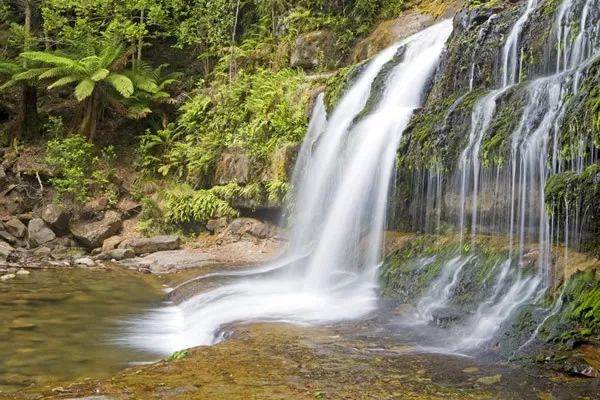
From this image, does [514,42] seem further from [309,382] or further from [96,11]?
[96,11]

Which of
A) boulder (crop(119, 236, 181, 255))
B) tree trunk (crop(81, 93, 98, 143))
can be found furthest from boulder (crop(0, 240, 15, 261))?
tree trunk (crop(81, 93, 98, 143))

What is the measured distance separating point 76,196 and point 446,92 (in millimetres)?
9885

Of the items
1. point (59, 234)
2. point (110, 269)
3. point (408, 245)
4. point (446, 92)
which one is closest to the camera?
point (408, 245)

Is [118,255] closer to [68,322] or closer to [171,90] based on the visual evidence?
[68,322]

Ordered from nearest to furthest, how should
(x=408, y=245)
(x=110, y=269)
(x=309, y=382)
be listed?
(x=309, y=382), (x=408, y=245), (x=110, y=269)

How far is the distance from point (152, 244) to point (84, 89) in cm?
508

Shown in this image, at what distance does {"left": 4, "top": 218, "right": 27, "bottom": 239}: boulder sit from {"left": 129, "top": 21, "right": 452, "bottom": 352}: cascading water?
6.69 meters

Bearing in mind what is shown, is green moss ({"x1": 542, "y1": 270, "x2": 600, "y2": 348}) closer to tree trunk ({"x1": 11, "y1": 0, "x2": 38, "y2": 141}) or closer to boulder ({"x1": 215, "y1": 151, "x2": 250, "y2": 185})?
boulder ({"x1": 215, "y1": 151, "x2": 250, "y2": 185})

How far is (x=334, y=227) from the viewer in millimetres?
9805

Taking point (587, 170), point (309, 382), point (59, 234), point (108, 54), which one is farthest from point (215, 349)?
point (108, 54)

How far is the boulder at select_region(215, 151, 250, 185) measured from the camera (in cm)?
1356

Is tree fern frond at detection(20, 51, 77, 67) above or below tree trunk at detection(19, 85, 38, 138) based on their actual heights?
above

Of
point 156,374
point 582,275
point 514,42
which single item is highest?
point 514,42

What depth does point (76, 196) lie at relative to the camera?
14672mm
